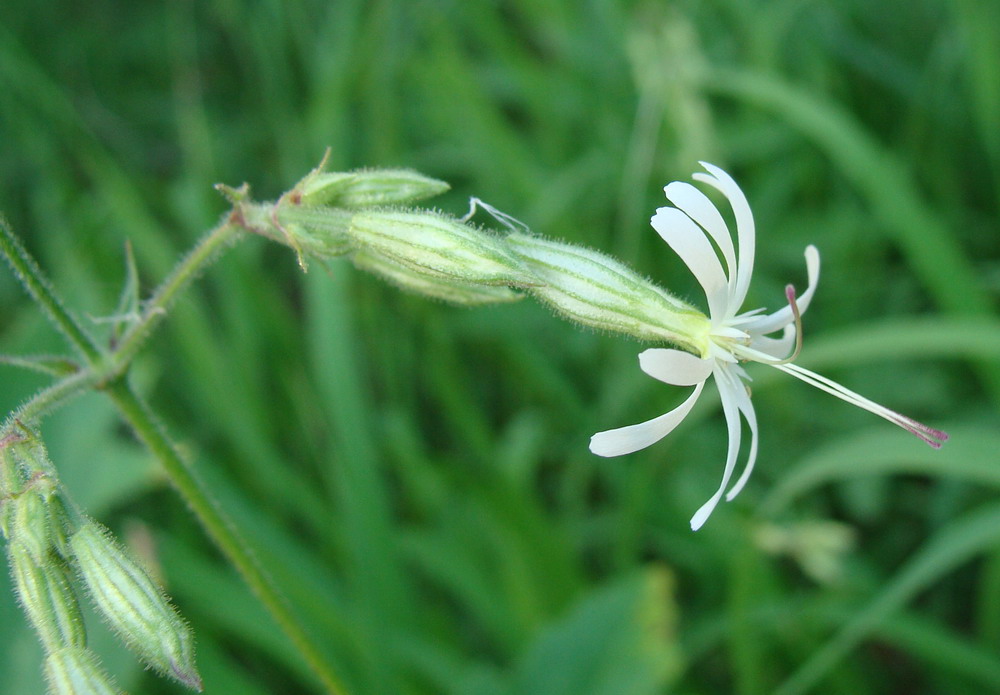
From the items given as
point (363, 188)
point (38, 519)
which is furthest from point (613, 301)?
point (38, 519)

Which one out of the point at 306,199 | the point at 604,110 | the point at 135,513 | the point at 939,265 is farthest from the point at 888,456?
the point at 135,513

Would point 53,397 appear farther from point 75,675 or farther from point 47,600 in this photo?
point 75,675

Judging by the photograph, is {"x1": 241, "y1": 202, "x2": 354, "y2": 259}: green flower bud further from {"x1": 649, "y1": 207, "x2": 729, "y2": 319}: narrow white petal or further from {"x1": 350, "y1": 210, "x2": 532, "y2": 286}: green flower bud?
{"x1": 649, "y1": 207, "x2": 729, "y2": 319}: narrow white petal

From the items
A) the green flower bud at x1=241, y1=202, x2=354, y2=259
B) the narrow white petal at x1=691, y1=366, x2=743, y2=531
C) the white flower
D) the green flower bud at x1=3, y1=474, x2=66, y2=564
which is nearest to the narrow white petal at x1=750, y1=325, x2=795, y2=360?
the white flower

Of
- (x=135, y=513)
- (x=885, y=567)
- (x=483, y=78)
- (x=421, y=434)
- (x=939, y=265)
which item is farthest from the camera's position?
(x=483, y=78)

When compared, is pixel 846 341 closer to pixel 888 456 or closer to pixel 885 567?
pixel 888 456

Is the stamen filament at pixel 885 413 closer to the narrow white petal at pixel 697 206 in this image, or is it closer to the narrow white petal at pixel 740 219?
the narrow white petal at pixel 740 219
